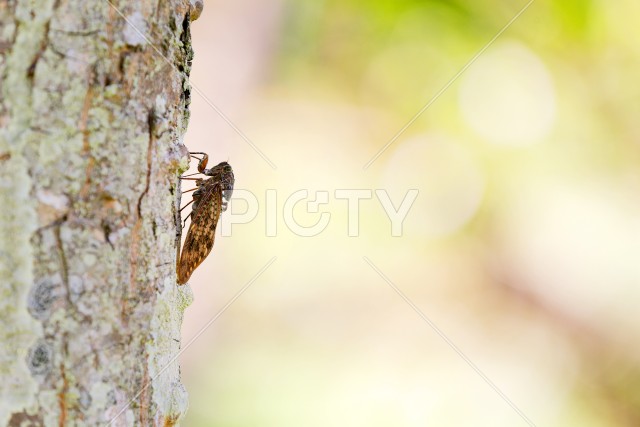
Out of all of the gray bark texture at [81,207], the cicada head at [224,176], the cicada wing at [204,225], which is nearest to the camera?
the gray bark texture at [81,207]

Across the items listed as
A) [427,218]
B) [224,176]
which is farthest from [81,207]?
[427,218]

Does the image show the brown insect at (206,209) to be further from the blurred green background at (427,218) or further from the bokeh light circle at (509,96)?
the bokeh light circle at (509,96)

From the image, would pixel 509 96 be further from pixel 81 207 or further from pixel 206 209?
pixel 81 207

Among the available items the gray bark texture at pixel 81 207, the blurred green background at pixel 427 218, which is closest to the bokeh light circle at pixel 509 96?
the blurred green background at pixel 427 218

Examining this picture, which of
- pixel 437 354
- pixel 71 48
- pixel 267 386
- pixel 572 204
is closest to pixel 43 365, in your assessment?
pixel 71 48

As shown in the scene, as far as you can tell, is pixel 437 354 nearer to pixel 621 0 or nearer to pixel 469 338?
pixel 469 338

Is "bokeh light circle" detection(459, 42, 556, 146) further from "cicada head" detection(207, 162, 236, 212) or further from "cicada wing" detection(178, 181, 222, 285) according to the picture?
"cicada wing" detection(178, 181, 222, 285)
